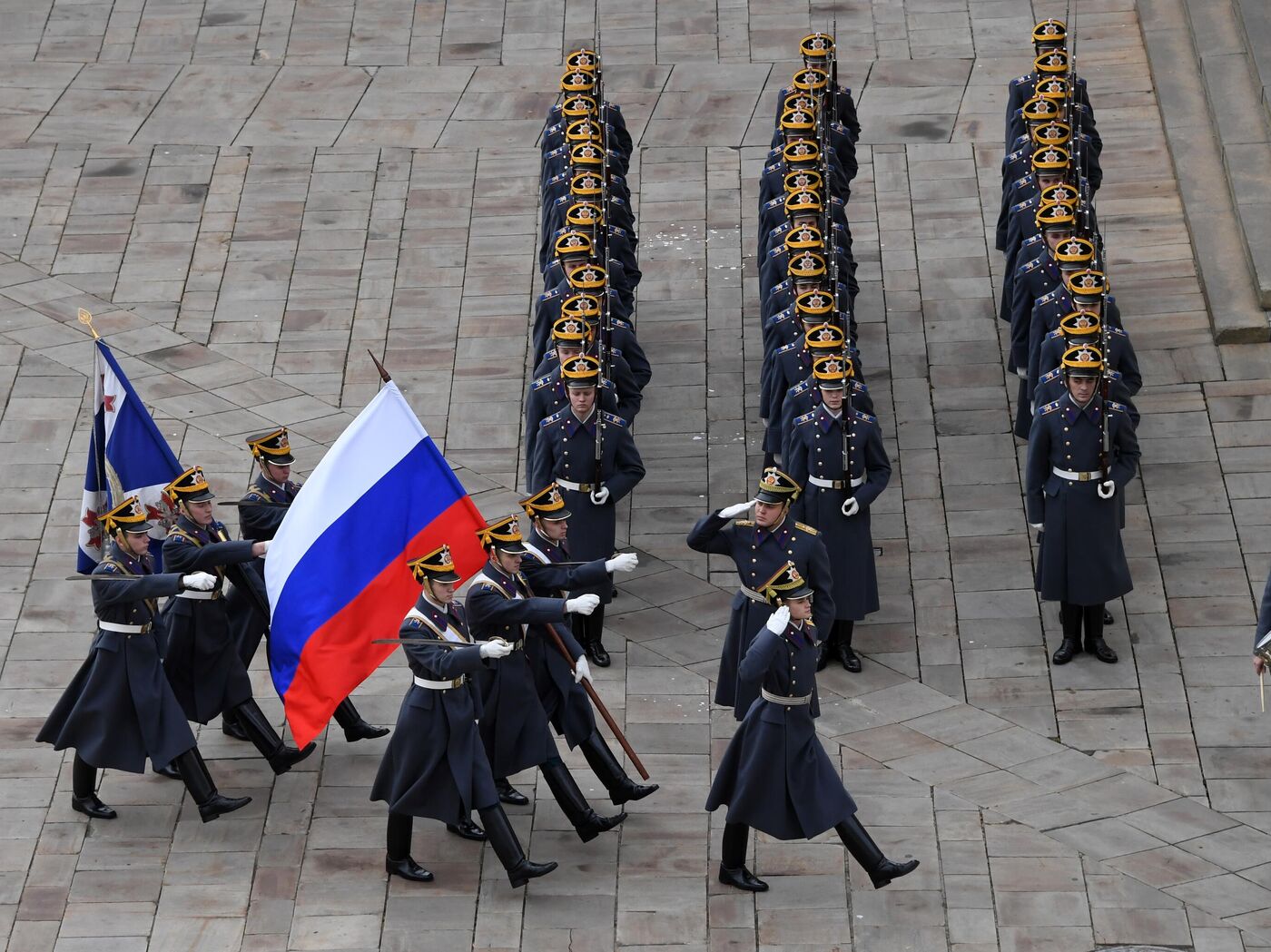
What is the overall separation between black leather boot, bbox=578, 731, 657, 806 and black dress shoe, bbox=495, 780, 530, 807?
48 cm

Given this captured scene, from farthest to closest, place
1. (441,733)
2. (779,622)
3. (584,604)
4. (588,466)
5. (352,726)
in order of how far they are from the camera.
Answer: (588,466) → (352,726) → (441,733) → (584,604) → (779,622)

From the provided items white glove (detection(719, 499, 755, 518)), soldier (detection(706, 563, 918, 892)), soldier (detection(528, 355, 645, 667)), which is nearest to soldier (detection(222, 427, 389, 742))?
soldier (detection(528, 355, 645, 667))

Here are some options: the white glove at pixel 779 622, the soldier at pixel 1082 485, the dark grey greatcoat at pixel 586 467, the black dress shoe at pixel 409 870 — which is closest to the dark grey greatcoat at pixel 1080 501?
the soldier at pixel 1082 485

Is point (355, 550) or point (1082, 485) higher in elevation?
point (1082, 485)

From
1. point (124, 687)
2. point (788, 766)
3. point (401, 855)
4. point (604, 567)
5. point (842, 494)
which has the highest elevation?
point (842, 494)

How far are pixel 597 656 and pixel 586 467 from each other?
114cm

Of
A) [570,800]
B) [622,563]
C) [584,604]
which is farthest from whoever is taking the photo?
[570,800]

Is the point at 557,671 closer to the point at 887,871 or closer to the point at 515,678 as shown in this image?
the point at 515,678

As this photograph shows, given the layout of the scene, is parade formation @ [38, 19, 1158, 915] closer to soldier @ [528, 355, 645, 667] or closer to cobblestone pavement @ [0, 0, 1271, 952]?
soldier @ [528, 355, 645, 667]

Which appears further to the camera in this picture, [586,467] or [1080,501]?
[586,467]

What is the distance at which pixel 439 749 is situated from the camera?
10.8 m

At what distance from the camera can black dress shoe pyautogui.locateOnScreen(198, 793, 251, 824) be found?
38.1 ft

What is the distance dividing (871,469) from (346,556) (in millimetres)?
3688

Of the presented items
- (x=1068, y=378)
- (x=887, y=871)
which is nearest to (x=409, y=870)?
(x=887, y=871)
